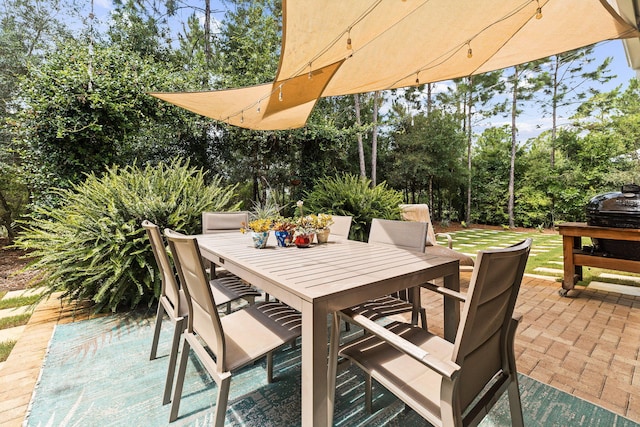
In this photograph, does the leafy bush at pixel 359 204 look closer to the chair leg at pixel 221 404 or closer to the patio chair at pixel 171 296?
the patio chair at pixel 171 296

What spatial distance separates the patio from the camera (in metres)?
1.78

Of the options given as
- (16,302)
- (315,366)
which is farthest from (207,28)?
(315,366)

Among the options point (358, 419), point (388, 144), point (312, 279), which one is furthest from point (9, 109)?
point (388, 144)

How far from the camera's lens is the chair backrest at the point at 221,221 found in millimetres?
3410

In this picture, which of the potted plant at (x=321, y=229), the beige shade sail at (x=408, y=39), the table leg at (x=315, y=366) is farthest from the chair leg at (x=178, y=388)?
the beige shade sail at (x=408, y=39)

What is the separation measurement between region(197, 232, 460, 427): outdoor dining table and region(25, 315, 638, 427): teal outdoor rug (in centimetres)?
51

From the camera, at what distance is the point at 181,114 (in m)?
6.26

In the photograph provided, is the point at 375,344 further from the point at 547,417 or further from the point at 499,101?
the point at 499,101

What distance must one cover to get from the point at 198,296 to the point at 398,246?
1.58 metres

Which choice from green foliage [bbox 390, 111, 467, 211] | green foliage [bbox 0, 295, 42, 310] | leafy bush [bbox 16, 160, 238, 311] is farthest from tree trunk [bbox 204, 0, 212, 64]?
green foliage [bbox 0, 295, 42, 310]

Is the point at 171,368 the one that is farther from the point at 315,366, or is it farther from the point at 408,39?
the point at 408,39

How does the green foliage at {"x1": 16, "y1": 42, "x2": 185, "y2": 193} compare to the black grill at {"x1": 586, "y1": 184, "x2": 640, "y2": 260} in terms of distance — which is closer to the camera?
the black grill at {"x1": 586, "y1": 184, "x2": 640, "y2": 260}

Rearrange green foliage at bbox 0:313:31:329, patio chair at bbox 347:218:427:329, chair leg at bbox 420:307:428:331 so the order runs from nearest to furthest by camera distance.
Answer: patio chair at bbox 347:218:427:329 → chair leg at bbox 420:307:428:331 → green foliage at bbox 0:313:31:329

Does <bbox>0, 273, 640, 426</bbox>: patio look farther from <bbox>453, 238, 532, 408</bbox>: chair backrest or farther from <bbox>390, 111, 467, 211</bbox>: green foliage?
<bbox>390, 111, 467, 211</bbox>: green foliage
